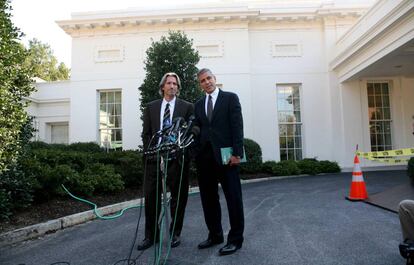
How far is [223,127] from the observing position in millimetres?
3438

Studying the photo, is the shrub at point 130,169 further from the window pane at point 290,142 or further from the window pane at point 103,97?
the window pane at point 290,142

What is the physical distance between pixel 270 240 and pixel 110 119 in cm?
1125

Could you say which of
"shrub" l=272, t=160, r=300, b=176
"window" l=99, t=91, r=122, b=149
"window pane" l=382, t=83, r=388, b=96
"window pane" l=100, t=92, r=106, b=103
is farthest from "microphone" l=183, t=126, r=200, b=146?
"window pane" l=382, t=83, r=388, b=96

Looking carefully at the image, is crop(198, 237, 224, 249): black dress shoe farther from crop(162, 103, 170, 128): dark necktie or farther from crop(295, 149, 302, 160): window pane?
crop(295, 149, 302, 160): window pane

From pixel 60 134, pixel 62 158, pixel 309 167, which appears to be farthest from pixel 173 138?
pixel 60 134

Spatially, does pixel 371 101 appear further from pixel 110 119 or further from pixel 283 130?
pixel 110 119

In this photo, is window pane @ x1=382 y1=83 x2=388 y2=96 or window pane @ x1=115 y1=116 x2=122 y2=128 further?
window pane @ x1=115 y1=116 x2=122 y2=128

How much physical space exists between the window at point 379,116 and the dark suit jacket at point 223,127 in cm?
1171

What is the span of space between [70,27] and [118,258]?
12.9m

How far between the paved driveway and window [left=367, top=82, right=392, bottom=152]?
28.0ft

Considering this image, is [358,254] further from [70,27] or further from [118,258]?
[70,27]

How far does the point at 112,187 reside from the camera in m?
6.79

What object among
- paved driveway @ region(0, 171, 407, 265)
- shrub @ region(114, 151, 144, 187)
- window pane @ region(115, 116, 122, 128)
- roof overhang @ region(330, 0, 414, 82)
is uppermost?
roof overhang @ region(330, 0, 414, 82)

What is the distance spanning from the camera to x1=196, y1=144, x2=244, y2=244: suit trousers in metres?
3.30
